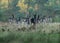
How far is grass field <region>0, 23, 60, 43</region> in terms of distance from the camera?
4.10 meters

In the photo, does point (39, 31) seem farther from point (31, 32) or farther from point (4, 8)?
point (4, 8)

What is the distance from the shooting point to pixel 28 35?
4.14 meters

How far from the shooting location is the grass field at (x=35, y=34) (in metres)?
4.10

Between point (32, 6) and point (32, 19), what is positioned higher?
point (32, 6)

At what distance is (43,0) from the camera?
13.7 feet

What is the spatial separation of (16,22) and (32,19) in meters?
0.34

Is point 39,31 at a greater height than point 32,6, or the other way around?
point 32,6

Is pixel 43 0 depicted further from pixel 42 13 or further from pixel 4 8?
pixel 4 8

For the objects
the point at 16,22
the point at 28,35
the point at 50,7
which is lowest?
the point at 28,35

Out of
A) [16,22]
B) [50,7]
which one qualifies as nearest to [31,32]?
[16,22]

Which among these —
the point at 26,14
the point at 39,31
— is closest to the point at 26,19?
the point at 26,14

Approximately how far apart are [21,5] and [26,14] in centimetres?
22

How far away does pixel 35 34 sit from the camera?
4.14 m

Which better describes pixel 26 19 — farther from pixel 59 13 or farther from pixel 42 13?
pixel 59 13
